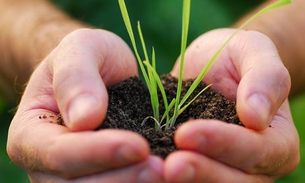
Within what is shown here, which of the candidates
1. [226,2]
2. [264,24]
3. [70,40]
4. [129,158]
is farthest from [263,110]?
[226,2]

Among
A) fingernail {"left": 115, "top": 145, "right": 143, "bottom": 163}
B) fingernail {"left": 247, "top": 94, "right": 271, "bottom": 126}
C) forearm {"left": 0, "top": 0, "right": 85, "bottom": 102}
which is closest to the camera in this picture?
fingernail {"left": 115, "top": 145, "right": 143, "bottom": 163}

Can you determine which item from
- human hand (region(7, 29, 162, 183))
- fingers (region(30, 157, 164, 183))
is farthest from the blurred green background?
fingers (region(30, 157, 164, 183))

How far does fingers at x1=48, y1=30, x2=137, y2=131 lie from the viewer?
0.68 meters

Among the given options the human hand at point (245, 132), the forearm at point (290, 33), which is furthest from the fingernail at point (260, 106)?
the forearm at point (290, 33)

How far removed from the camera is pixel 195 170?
0.65 m

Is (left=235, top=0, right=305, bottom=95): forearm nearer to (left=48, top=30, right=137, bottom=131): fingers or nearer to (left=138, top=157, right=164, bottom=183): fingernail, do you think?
(left=48, top=30, right=137, bottom=131): fingers

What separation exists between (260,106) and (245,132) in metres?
0.05

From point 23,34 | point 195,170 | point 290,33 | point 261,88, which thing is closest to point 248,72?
point 261,88

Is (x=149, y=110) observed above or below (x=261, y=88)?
below

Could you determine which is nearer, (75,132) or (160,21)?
(75,132)

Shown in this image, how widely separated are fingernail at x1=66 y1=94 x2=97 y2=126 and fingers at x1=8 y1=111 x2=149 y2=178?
0.08 ft

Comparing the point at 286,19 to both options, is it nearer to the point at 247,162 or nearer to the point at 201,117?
the point at 201,117

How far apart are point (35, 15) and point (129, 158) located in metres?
0.97

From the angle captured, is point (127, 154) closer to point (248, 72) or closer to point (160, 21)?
point (248, 72)
